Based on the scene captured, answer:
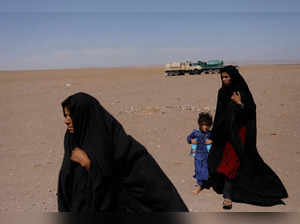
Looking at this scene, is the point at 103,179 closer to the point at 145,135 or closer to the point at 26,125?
the point at 145,135

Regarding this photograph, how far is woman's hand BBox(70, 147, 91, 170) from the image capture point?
2869mm

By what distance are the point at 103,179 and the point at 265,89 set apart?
646 inches

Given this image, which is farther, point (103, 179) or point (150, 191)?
point (150, 191)

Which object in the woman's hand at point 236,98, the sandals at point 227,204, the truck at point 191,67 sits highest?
the truck at point 191,67

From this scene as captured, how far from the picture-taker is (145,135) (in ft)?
31.9

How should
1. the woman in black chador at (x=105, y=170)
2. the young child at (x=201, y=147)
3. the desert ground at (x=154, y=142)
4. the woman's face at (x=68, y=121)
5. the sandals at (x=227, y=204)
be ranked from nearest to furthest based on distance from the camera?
the woman in black chador at (x=105, y=170) → the woman's face at (x=68, y=121) → the sandals at (x=227, y=204) → the desert ground at (x=154, y=142) → the young child at (x=201, y=147)

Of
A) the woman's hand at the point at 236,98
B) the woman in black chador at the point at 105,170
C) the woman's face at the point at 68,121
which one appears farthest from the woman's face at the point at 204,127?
the woman's face at the point at 68,121

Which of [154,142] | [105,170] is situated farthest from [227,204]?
[154,142]

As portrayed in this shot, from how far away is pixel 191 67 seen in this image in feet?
128

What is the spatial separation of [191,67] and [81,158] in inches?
1449

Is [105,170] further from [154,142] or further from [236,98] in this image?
[154,142]

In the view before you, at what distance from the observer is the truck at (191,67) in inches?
1529

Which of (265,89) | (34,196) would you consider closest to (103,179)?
(34,196)

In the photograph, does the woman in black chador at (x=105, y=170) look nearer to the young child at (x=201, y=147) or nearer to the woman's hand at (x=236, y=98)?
the woman's hand at (x=236, y=98)
